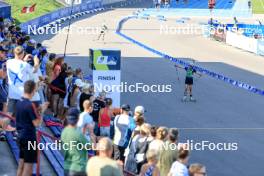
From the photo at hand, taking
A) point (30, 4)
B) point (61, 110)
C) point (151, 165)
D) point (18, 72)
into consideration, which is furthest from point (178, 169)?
point (30, 4)

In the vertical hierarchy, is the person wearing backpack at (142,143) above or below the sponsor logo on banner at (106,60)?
below

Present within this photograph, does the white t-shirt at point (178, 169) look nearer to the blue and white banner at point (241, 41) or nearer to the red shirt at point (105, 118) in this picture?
the red shirt at point (105, 118)

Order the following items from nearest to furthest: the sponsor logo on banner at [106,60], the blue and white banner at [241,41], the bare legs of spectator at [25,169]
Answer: the bare legs of spectator at [25,169]
the sponsor logo on banner at [106,60]
the blue and white banner at [241,41]

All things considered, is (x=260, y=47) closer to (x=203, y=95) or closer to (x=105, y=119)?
(x=203, y=95)

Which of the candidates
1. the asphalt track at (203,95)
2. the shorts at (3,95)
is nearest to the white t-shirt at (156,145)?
the shorts at (3,95)

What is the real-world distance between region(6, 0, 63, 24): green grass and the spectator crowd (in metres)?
36.8

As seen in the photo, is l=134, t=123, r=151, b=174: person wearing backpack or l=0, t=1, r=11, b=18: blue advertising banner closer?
l=134, t=123, r=151, b=174: person wearing backpack

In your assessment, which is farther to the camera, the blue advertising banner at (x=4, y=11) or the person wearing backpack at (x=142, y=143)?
the blue advertising banner at (x=4, y=11)

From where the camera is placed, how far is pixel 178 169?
8797mm

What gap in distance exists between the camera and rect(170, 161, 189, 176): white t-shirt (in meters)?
8.75

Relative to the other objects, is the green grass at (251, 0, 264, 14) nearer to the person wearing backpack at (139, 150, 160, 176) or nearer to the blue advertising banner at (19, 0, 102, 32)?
the blue advertising banner at (19, 0, 102, 32)

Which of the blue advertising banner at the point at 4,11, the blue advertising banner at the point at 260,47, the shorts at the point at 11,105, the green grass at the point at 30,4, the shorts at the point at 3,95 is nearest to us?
the shorts at the point at 11,105

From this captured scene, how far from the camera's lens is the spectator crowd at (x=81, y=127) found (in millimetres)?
8477

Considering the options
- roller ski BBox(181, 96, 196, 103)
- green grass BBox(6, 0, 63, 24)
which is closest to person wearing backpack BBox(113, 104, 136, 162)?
roller ski BBox(181, 96, 196, 103)
